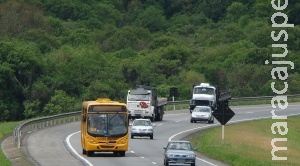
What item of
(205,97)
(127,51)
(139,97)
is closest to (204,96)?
(205,97)

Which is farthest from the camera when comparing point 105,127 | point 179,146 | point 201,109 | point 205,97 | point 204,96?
point 204,96

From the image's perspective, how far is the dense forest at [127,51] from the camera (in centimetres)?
9094

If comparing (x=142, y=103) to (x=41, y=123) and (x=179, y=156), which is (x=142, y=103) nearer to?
(x=41, y=123)

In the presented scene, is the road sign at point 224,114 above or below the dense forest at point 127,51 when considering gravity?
below

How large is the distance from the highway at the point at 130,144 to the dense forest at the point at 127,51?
33.4 ft

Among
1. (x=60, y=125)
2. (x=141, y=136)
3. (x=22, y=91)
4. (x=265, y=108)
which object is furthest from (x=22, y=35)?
(x=141, y=136)

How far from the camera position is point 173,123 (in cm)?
7200

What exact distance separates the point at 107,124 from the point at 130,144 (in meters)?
8.79

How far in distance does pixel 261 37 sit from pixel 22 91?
47.6 m

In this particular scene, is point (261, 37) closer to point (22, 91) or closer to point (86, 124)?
point (22, 91)

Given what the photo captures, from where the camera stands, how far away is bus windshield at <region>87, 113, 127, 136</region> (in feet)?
153

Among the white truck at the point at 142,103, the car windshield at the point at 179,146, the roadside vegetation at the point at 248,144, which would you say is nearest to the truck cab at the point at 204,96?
the roadside vegetation at the point at 248,144

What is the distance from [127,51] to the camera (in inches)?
4724

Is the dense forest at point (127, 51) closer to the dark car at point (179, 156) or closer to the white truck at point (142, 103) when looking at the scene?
the white truck at point (142, 103)
